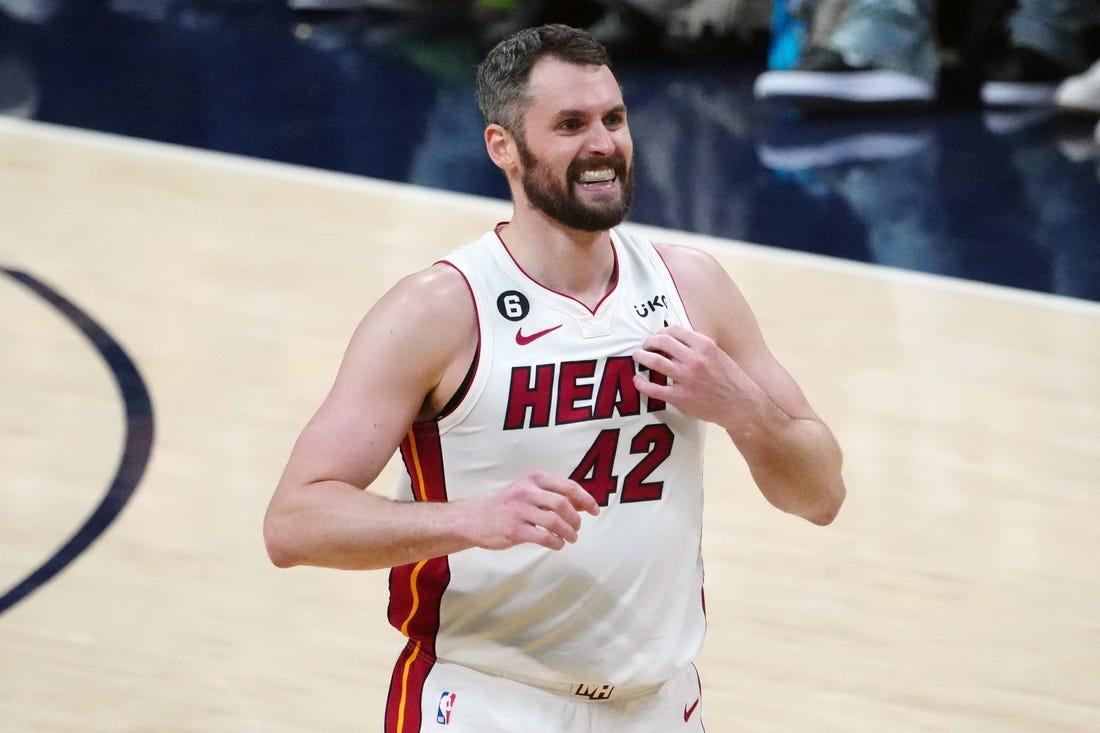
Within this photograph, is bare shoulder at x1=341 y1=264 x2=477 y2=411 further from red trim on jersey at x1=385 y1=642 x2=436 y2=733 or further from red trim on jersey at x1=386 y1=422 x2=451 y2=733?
red trim on jersey at x1=385 y1=642 x2=436 y2=733

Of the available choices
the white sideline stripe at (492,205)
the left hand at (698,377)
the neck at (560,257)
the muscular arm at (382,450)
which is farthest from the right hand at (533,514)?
the white sideline stripe at (492,205)

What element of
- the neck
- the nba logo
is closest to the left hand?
the neck

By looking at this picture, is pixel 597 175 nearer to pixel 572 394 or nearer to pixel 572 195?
pixel 572 195

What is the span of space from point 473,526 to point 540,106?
0.76 meters

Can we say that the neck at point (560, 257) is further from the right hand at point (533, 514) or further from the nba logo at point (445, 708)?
the nba logo at point (445, 708)

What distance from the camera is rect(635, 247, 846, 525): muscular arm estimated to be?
9.21ft

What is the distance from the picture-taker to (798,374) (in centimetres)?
616

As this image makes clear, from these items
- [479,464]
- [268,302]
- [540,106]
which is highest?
[540,106]

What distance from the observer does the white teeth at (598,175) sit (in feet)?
9.52

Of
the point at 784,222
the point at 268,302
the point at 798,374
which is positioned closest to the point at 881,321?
the point at 798,374

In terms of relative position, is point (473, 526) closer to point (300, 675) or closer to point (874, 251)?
point (300, 675)

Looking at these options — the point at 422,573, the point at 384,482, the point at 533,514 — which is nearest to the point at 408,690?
the point at 422,573

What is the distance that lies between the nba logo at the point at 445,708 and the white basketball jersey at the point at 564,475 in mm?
68

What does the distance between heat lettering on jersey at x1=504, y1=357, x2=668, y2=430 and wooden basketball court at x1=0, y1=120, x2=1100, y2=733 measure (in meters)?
1.60
